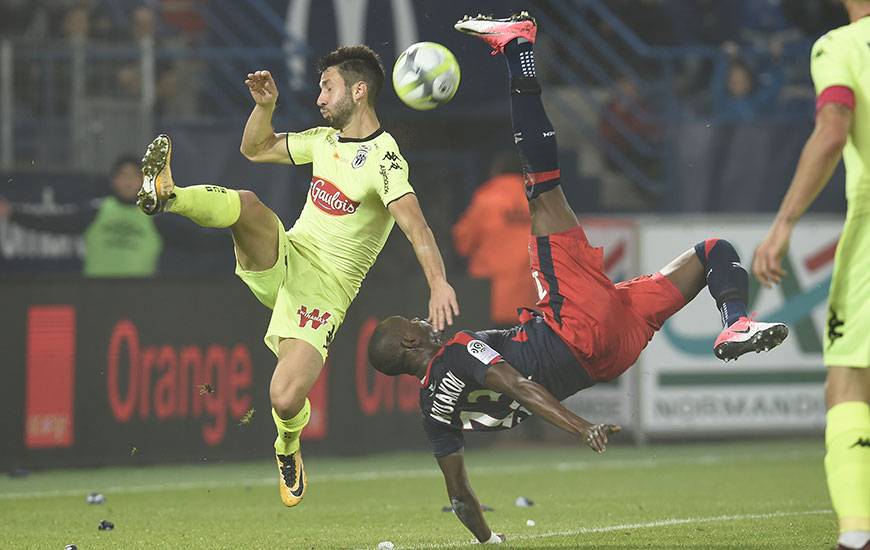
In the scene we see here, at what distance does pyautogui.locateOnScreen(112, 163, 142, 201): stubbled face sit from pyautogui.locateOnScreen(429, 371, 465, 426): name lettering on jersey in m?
6.85

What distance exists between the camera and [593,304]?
8266 millimetres

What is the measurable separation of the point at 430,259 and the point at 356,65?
1.58 metres

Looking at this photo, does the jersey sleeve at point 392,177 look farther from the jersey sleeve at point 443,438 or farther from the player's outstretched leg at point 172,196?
the jersey sleeve at point 443,438

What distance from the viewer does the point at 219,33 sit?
56.9 ft

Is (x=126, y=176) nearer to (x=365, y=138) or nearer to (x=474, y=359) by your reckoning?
(x=365, y=138)

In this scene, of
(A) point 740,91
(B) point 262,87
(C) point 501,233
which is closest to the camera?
(B) point 262,87

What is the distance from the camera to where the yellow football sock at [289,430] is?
29.6ft

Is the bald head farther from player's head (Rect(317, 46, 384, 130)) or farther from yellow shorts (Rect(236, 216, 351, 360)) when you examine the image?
player's head (Rect(317, 46, 384, 130))

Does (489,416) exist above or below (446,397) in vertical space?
below

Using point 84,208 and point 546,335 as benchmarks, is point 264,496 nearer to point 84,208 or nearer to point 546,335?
point 546,335

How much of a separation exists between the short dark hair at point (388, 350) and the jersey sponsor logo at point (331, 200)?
1063mm

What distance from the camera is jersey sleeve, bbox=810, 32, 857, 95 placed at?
614 centimetres

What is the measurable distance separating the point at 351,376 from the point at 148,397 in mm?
1814

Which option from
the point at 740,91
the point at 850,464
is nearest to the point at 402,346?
the point at 850,464
